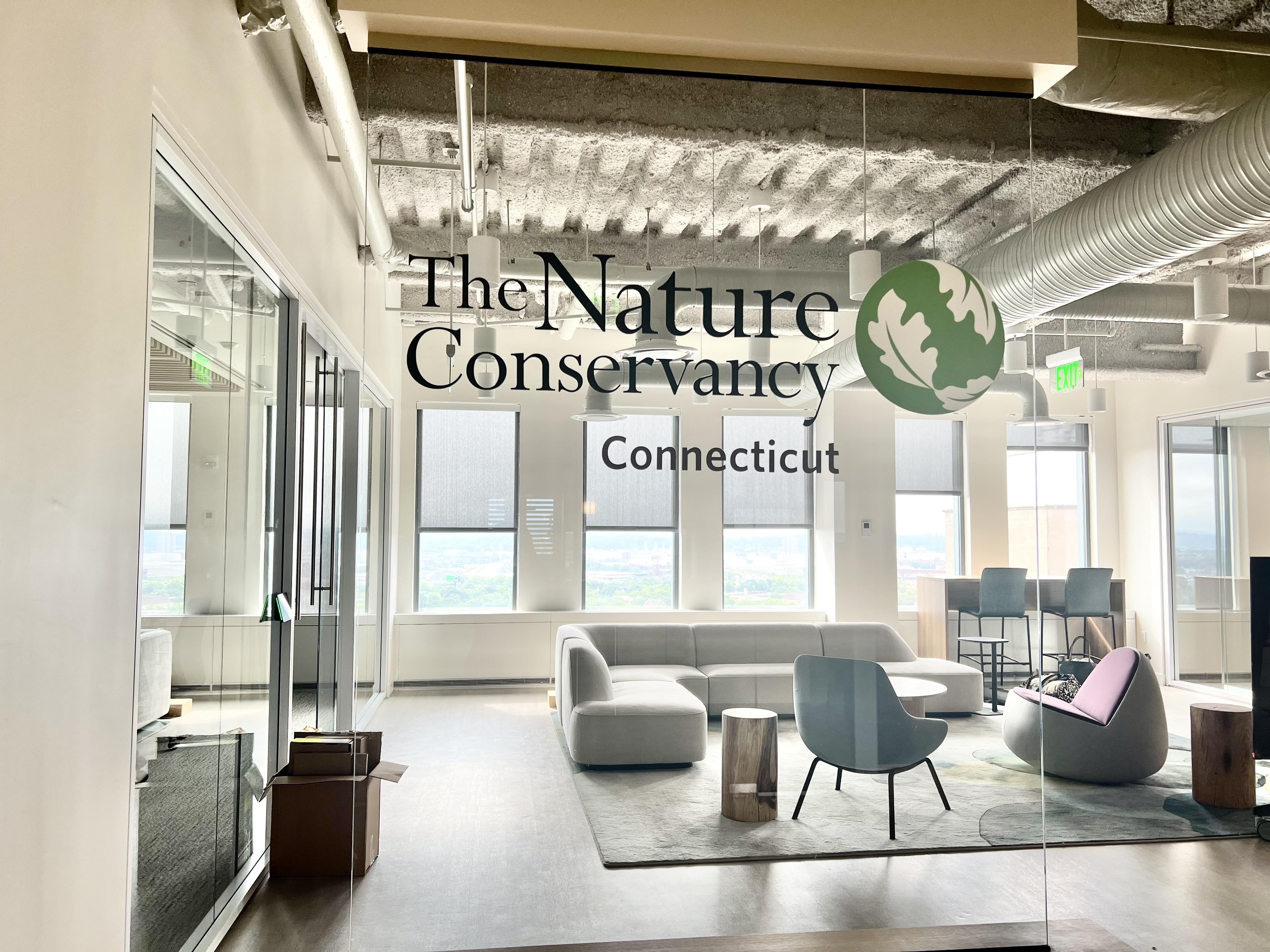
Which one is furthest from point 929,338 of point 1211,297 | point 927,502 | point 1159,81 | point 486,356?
point 1211,297

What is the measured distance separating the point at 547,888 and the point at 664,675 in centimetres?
89

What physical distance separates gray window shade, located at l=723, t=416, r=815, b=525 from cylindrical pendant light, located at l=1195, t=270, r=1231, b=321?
13.6 feet

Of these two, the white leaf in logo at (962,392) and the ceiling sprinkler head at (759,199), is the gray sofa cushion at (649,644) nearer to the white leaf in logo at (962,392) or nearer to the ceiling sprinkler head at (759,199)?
the white leaf in logo at (962,392)

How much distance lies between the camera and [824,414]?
3.44 meters

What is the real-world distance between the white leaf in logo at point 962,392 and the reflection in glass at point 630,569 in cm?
116

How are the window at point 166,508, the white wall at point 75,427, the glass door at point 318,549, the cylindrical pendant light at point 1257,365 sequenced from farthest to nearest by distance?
the cylindrical pendant light at point 1257,365 → the glass door at point 318,549 → the window at point 166,508 → the white wall at point 75,427

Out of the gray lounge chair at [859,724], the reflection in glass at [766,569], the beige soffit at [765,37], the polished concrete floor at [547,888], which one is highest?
the beige soffit at [765,37]

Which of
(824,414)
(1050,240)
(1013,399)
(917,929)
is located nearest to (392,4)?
(824,414)

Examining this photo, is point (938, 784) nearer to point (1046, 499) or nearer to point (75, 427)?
point (1046, 499)

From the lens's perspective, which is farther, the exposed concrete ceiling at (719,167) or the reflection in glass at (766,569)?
the reflection in glass at (766,569)

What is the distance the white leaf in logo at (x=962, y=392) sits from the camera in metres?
3.49

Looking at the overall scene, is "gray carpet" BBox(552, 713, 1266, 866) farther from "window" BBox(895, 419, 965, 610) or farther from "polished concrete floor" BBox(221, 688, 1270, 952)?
"window" BBox(895, 419, 965, 610)

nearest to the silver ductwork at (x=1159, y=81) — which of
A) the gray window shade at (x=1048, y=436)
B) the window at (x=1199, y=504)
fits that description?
the gray window shade at (x=1048, y=436)

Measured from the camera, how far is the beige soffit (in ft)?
9.82
